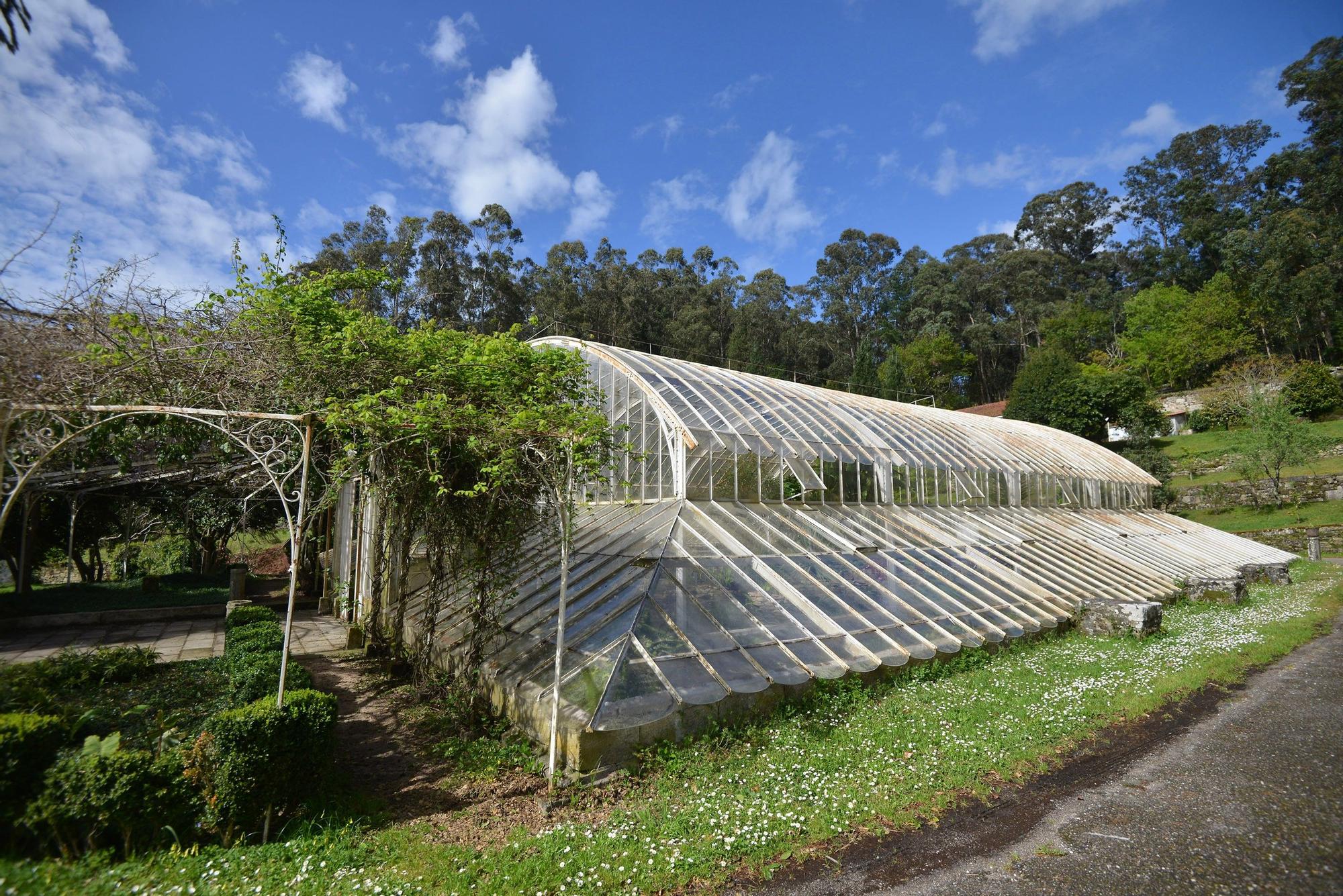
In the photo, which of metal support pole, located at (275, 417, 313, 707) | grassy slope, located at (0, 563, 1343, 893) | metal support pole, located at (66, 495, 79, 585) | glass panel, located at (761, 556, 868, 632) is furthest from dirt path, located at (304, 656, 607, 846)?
metal support pole, located at (66, 495, 79, 585)

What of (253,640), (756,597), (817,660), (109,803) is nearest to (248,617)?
(253,640)

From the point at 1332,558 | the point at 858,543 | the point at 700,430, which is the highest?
the point at 700,430

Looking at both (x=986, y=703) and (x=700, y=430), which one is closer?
(x=986, y=703)

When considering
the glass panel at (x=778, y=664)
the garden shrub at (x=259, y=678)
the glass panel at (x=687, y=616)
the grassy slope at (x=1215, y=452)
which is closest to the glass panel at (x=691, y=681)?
the glass panel at (x=687, y=616)

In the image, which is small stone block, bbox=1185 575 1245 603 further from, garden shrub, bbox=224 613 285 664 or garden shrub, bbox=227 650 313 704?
garden shrub, bbox=224 613 285 664

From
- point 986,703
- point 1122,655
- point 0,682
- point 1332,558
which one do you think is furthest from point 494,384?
point 1332,558

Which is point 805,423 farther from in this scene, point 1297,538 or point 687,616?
point 1297,538

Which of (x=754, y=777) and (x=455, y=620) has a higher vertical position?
(x=455, y=620)

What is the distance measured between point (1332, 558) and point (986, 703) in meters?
29.0

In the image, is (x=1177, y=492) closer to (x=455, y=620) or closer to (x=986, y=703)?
(x=986, y=703)

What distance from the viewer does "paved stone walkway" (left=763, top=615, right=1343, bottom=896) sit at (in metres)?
4.27

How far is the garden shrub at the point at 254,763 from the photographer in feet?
15.3

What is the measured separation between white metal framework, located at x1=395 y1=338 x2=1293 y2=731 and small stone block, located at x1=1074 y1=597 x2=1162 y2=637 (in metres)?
0.52

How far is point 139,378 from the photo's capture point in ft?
25.3
